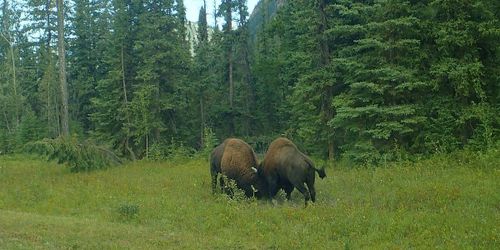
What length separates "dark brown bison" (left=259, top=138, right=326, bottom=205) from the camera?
13477mm

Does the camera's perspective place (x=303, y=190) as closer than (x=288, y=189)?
Yes

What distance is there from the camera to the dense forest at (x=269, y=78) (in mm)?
18031

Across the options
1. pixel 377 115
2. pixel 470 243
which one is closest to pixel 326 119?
pixel 377 115

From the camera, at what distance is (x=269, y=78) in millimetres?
41719

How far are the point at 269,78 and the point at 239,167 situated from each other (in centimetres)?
2722

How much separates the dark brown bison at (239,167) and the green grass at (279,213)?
0.68 m

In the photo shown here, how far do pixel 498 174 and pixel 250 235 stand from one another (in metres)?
7.80

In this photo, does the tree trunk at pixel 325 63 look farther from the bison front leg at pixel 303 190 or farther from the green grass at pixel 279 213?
the bison front leg at pixel 303 190

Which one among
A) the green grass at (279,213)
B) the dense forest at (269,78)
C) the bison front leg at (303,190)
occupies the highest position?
the dense forest at (269,78)

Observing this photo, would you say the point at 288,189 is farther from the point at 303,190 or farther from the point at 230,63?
the point at 230,63

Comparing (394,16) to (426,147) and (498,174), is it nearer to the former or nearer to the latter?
(426,147)

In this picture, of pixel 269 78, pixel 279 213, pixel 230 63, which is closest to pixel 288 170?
pixel 279 213

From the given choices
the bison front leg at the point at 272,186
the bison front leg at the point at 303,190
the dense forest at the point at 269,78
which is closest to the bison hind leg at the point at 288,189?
the bison front leg at the point at 272,186

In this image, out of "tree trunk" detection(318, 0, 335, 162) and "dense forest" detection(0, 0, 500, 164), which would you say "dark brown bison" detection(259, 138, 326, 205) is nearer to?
"dense forest" detection(0, 0, 500, 164)
